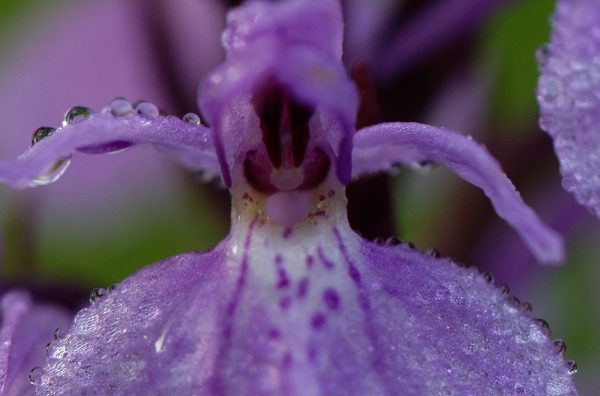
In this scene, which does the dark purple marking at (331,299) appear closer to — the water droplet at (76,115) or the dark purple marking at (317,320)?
the dark purple marking at (317,320)

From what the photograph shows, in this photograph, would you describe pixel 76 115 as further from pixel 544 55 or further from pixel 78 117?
pixel 544 55

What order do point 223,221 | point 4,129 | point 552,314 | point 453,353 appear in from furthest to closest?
1. point 4,129
2. point 552,314
3. point 223,221
4. point 453,353

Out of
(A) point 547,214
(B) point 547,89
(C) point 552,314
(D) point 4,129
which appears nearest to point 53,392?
(B) point 547,89

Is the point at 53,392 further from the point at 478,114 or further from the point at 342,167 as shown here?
→ the point at 478,114

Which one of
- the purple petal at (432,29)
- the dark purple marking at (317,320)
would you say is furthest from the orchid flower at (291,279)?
the purple petal at (432,29)

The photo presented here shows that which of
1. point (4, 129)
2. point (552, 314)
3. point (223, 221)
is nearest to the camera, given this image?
point (223, 221)

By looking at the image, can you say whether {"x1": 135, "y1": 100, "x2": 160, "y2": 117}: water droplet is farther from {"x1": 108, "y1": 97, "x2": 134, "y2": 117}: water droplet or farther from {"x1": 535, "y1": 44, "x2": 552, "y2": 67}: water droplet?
{"x1": 535, "y1": 44, "x2": 552, "y2": 67}: water droplet

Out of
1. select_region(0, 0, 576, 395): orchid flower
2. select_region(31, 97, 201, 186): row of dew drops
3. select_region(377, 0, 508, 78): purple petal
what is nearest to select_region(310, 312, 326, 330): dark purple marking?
select_region(0, 0, 576, 395): orchid flower
